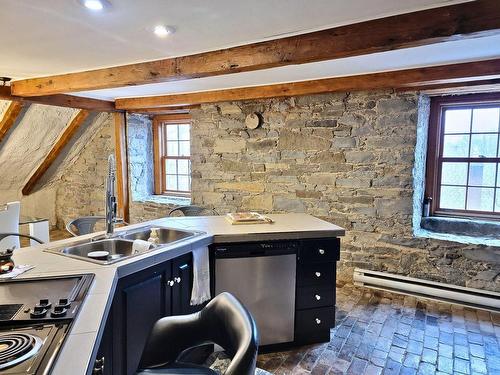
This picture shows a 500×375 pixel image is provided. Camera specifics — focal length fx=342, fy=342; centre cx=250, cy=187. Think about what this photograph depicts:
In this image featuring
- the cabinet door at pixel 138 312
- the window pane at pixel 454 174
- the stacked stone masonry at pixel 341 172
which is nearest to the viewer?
the cabinet door at pixel 138 312

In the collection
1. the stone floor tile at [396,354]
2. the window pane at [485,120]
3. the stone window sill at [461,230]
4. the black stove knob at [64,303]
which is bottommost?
the stone floor tile at [396,354]

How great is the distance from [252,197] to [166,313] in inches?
105

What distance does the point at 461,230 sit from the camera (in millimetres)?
3605

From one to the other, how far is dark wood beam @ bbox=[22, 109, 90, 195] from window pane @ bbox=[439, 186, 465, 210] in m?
5.01

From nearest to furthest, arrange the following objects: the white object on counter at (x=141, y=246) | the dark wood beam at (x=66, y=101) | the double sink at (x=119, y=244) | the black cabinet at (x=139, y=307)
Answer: the black cabinet at (x=139, y=307) < the double sink at (x=119, y=244) < the white object on counter at (x=141, y=246) < the dark wood beam at (x=66, y=101)

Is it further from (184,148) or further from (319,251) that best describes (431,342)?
(184,148)

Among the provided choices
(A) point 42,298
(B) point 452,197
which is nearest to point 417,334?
(B) point 452,197

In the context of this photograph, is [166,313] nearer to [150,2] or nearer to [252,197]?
[150,2]

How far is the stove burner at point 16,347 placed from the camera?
3.01 ft

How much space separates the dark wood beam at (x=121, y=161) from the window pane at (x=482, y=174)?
15.3 ft

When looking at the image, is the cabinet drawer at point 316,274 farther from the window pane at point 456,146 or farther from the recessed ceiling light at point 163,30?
the window pane at point 456,146

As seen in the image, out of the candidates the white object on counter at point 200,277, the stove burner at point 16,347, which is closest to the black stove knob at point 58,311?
the stove burner at point 16,347

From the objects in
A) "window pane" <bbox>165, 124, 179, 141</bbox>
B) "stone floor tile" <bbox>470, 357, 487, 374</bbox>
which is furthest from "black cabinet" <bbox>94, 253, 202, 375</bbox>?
"window pane" <bbox>165, 124, 179, 141</bbox>

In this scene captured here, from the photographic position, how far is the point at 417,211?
3686 millimetres
